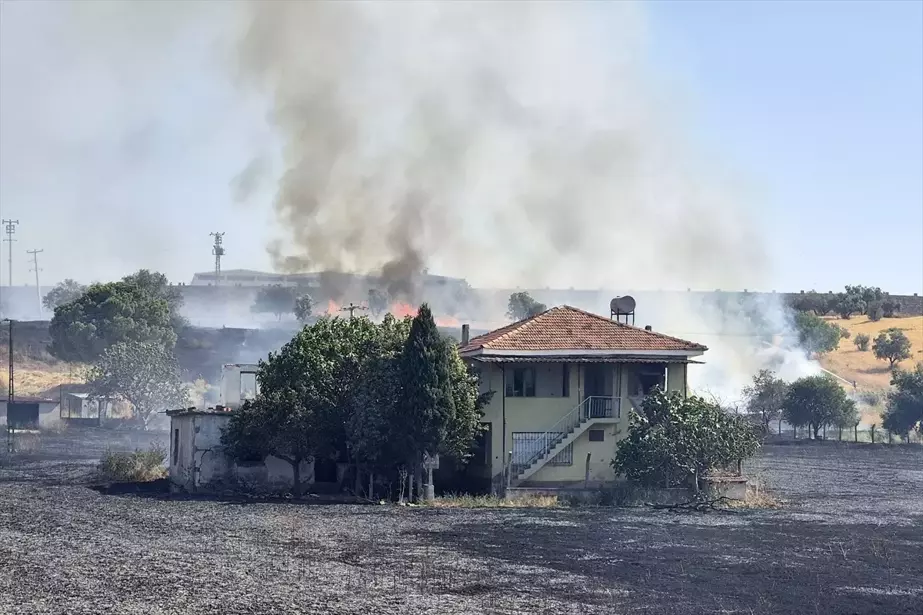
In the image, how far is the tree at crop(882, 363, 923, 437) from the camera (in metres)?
95.6

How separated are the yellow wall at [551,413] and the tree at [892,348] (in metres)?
87.8

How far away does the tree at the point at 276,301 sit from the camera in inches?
7072

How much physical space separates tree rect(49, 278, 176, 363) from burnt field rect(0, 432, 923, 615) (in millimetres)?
73130

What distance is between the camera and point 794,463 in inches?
3017

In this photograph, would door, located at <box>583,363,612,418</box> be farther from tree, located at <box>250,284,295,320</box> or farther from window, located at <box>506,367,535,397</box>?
tree, located at <box>250,284,295,320</box>

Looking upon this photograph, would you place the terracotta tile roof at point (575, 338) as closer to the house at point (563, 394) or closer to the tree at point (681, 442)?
the house at point (563, 394)

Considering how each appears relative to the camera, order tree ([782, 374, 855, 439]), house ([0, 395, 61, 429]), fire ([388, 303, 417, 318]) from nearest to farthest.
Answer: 1. tree ([782, 374, 855, 439])
2. house ([0, 395, 61, 429])
3. fire ([388, 303, 417, 318])

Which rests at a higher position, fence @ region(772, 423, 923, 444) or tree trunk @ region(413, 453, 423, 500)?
fence @ region(772, 423, 923, 444)

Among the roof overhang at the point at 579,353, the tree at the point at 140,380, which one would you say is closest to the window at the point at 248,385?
the roof overhang at the point at 579,353

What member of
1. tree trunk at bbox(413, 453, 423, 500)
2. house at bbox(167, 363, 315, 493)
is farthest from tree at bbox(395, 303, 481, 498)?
house at bbox(167, 363, 315, 493)

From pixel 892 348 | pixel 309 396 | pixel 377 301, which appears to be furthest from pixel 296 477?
pixel 892 348

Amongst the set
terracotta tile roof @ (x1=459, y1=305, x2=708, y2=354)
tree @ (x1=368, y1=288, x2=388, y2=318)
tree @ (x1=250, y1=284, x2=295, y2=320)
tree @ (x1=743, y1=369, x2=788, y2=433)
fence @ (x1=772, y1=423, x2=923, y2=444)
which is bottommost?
fence @ (x1=772, y1=423, x2=923, y2=444)

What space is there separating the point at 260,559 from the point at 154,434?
235 feet

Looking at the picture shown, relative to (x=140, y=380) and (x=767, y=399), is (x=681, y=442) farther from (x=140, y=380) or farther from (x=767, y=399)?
(x=140, y=380)
